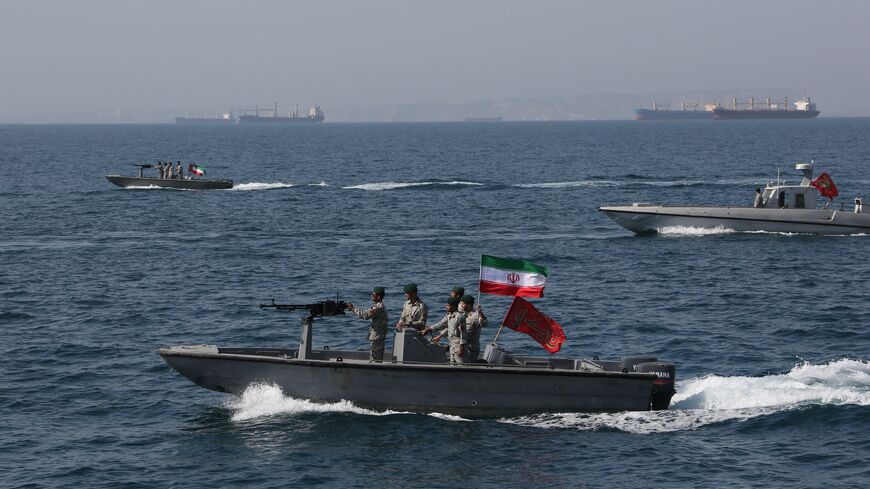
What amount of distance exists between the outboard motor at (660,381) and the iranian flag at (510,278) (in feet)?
9.93

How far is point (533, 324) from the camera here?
2689cm

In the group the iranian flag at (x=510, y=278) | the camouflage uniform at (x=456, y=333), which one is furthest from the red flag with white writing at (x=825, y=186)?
the camouflage uniform at (x=456, y=333)

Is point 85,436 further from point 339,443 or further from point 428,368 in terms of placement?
point 428,368

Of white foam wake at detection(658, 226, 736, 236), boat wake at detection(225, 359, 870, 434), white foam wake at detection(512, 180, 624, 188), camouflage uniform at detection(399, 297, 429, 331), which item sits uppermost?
white foam wake at detection(512, 180, 624, 188)

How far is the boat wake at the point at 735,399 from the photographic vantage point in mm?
25891

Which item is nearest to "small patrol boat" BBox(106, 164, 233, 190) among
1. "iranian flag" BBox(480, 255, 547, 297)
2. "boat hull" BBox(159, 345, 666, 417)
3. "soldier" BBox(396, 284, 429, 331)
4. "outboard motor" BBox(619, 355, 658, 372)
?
"boat hull" BBox(159, 345, 666, 417)

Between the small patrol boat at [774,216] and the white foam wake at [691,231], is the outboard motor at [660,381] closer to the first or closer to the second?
the small patrol boat at [774,216]

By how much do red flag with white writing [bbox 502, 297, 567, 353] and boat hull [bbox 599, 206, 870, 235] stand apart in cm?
3271

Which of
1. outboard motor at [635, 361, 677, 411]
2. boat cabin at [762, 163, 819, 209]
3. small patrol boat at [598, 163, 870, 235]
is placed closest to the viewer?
outboard motor at [635, 361, 677, 411]

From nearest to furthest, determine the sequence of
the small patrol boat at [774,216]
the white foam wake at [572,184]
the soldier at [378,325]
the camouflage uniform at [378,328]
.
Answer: the soldier at [378,325] < the camouflage uniform at [378,328] < the small patrol boat at [774,216] < the white foam wake at [572,184]

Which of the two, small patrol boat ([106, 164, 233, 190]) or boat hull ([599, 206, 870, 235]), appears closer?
boat hull ([599, 206, 870, 235])

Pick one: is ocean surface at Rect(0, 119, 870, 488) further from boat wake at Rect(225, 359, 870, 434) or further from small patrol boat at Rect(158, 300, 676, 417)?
small patrol boat at Rect(158, 300, 676, 417)

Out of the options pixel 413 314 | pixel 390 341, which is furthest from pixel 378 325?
pixel 390 341

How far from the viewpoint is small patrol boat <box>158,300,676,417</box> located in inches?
1019
